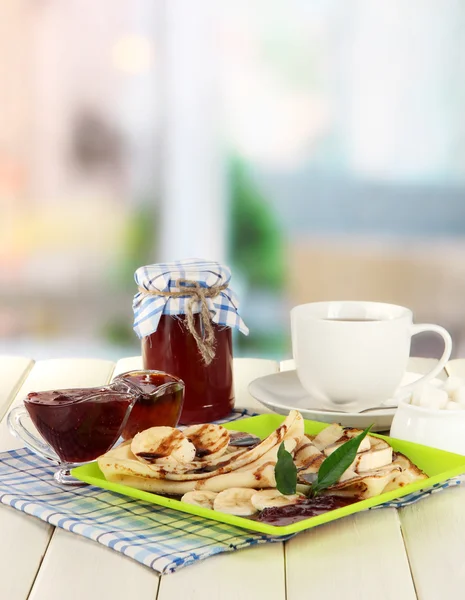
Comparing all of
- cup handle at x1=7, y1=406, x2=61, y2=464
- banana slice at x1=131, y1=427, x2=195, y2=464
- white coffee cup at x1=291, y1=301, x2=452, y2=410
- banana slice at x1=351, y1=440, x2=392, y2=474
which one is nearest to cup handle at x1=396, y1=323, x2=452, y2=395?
white coffee cup at x1=291, y1=301, x2=452, y2=410

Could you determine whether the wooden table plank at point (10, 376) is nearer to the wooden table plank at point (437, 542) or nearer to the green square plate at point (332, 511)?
the green square plate at point (332, 511)

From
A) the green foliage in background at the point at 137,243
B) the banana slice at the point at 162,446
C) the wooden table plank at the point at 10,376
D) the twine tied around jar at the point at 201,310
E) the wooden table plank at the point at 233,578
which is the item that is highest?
the twine tied around jar at the point at 201,310

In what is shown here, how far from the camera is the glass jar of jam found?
1154 millimetres

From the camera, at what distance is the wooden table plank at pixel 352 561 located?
0.69m

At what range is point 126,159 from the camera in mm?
4023

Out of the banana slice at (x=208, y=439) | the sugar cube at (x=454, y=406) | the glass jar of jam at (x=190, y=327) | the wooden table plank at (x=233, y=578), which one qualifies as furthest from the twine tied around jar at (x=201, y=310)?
the wooden table plank at (x=233, y=578)

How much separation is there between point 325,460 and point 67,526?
9.2 inches

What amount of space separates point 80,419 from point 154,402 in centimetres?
13

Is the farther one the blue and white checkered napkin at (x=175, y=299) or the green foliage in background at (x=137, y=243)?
the green foliage in background at (x=137, y=243)

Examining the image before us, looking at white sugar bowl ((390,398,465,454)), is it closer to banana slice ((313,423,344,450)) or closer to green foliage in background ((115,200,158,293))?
banana slice ((313,423,344,450))

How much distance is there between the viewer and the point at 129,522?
81cm

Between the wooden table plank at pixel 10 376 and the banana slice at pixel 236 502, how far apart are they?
1.73 ft

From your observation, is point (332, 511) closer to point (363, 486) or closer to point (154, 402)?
point (363, 486)

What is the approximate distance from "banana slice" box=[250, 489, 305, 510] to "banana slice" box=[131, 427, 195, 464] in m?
0.11
